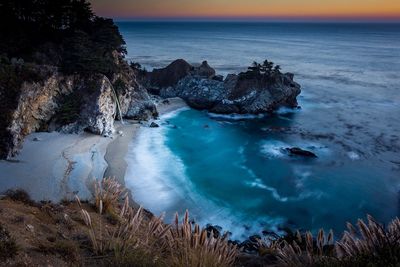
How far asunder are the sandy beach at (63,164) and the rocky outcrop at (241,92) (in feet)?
47.0

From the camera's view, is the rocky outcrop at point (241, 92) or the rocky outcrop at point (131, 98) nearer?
the rocky outcrop at point (131, 98)

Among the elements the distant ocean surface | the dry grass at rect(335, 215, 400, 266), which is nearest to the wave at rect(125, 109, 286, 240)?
the distant ocean surface

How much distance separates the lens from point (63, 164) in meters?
22.5

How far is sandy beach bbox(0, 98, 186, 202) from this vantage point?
63.1ft

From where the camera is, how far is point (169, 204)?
2094cm

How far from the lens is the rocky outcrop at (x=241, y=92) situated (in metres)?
41.5

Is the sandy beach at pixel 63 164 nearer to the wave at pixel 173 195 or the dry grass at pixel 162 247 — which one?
the wave at pixel 173 195

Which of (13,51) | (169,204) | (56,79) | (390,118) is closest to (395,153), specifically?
(390,118)

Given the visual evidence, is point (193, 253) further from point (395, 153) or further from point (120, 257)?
point (395, 153)

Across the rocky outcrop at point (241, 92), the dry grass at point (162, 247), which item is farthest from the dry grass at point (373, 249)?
the rocky outcrop at point (241, 92)

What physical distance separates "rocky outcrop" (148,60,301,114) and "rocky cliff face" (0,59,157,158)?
38.5 feet

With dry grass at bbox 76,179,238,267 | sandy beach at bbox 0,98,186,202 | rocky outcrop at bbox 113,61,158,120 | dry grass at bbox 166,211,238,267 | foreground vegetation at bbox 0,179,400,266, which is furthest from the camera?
rocky outcrop at bbox 113,61,158,120

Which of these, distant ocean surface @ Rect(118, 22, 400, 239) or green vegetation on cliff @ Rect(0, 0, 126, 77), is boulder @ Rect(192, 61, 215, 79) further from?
green vegetation on cliff @ Rect(0, 0, 126, 77)

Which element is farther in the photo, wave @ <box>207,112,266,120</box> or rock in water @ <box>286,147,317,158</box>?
wave @ <box>207,112,266,120</box>
